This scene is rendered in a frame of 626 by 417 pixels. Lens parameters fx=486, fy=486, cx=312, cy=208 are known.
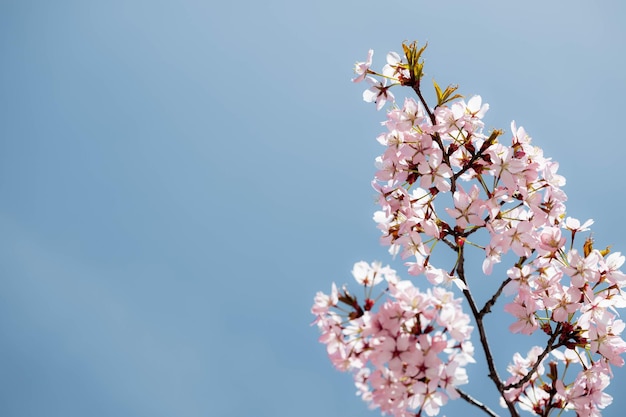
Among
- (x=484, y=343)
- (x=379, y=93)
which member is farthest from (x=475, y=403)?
(x=379, y=93)

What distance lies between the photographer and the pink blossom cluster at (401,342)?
2.78 meters

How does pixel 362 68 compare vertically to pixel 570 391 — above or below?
above

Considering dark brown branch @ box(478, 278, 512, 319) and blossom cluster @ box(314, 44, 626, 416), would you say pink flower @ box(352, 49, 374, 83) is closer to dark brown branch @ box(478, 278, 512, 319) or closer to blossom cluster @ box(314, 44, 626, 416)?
blossom cluster @ box(314, 44, 626, 416)

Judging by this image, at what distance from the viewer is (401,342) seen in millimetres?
2758

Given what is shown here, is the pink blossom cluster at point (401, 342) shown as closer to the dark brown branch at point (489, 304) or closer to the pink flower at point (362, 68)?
the dark brown branch at point (489, 304)

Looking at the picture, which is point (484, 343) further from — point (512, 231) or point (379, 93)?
point (379, 93)

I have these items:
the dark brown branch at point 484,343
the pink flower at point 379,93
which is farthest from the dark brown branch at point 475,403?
the pink flower at point 379,93

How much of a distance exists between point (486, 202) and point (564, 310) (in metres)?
0.95

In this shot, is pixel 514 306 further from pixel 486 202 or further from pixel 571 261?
pixel 486 202

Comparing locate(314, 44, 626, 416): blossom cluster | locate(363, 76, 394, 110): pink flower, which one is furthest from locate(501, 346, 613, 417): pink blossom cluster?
locate(363, 76, 394, 110): pink flower

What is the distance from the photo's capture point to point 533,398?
3.85 metres

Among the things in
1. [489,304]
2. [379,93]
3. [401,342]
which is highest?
[379,93]

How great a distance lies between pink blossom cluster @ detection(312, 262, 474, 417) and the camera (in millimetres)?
2783

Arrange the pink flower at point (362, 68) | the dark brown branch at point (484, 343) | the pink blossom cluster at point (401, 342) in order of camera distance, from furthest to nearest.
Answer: the pink flower at point (362, 68)
the dark brown branch at point (484, 343)
the pink blossom cluster at point (401, 342)
